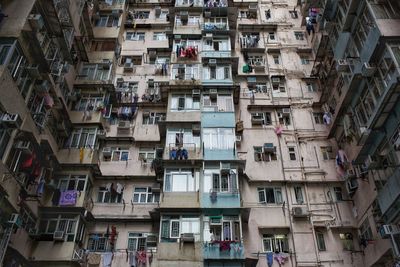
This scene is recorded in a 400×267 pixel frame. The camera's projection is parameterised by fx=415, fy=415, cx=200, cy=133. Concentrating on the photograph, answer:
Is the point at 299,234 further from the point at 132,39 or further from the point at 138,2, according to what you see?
the point at 138,2

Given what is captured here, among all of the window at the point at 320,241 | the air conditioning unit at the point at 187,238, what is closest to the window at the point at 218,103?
the air conditioning unit at the point at 187,238

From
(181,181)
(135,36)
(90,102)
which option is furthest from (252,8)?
(181,181)

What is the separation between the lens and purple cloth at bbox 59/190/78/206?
18.3m

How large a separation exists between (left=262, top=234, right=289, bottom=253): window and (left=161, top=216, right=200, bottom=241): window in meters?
3.31

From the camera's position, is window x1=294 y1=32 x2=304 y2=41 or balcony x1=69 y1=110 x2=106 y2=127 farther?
window x1=294 y1=32 x2=304 y2=41

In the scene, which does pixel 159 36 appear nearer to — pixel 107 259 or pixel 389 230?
pixel 107 259

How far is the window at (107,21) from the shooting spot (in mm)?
26484

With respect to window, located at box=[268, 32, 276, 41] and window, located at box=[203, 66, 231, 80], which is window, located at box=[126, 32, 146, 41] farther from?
window, located at box=[268, 32, 276, 41]

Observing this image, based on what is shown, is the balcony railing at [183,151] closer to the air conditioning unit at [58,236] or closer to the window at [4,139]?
the air conditioning unit at [58,236]

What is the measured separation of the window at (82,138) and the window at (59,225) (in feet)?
12.8

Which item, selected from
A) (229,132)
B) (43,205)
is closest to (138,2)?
(229,132)

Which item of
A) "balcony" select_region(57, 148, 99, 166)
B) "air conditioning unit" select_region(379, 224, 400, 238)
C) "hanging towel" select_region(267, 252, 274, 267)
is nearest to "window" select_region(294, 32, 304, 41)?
"hanging towel" select_region(267, 252, 274, 267)

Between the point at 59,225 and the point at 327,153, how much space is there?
43.3ft

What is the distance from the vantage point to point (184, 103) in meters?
21.5
